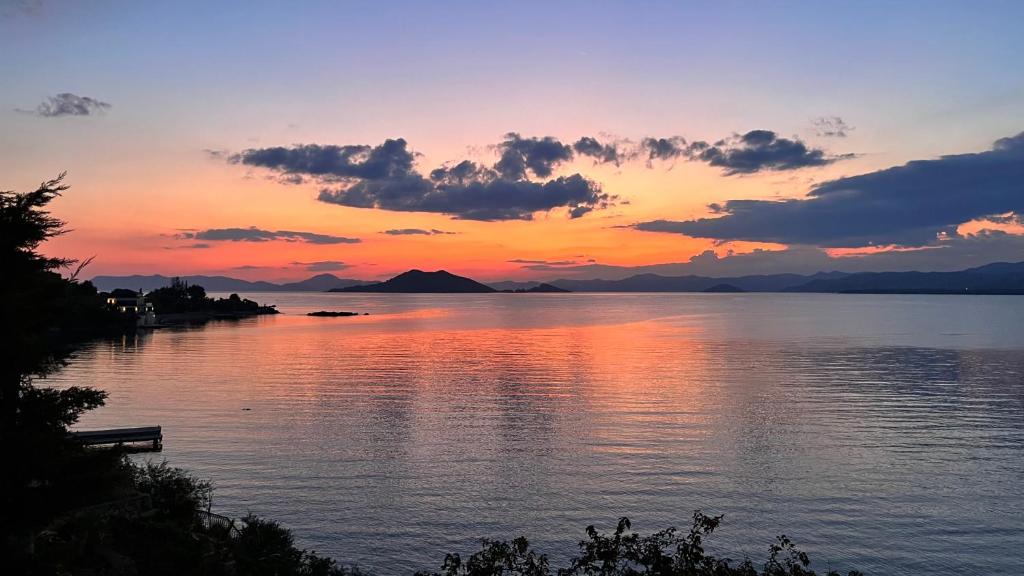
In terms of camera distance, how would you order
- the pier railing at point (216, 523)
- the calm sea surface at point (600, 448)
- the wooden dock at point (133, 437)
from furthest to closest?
1. the wooden dock at point (133, 437)
2. the calm sea surface at point (600, 448)
3. the pier railing at point (216, 523)

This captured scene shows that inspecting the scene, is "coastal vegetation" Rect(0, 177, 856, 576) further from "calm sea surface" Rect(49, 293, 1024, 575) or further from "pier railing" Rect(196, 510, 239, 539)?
"calm sea surface" Rect(49, 293, 1024, 575)

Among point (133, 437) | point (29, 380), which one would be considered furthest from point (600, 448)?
→ point (29, 380)

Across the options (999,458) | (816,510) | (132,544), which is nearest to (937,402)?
(999,458)

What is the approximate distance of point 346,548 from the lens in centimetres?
2939

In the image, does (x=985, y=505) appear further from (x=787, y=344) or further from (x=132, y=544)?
(x=787, y=344)

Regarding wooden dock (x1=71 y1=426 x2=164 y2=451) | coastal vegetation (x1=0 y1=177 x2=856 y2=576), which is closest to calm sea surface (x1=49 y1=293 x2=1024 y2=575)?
wooden dock (x1=71 y1=426 x2=164 y2=451)

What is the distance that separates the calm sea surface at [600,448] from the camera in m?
31.4

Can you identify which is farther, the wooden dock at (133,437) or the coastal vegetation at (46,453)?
the wooden dock at (133,437)

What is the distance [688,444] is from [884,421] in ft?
66.1

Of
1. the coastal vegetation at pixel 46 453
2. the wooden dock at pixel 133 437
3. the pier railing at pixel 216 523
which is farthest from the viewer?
the wooden dock at pixel 133 437

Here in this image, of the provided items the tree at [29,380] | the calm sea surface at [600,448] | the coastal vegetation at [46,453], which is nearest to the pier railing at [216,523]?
the calm sea surface at [600,448]

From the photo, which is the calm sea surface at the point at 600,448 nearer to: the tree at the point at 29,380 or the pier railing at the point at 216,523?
the pier railing at the point at 216,523

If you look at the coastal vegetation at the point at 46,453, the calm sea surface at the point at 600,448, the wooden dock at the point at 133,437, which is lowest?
the calm sea surface at the point at 600,448

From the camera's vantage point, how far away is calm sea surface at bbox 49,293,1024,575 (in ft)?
103
